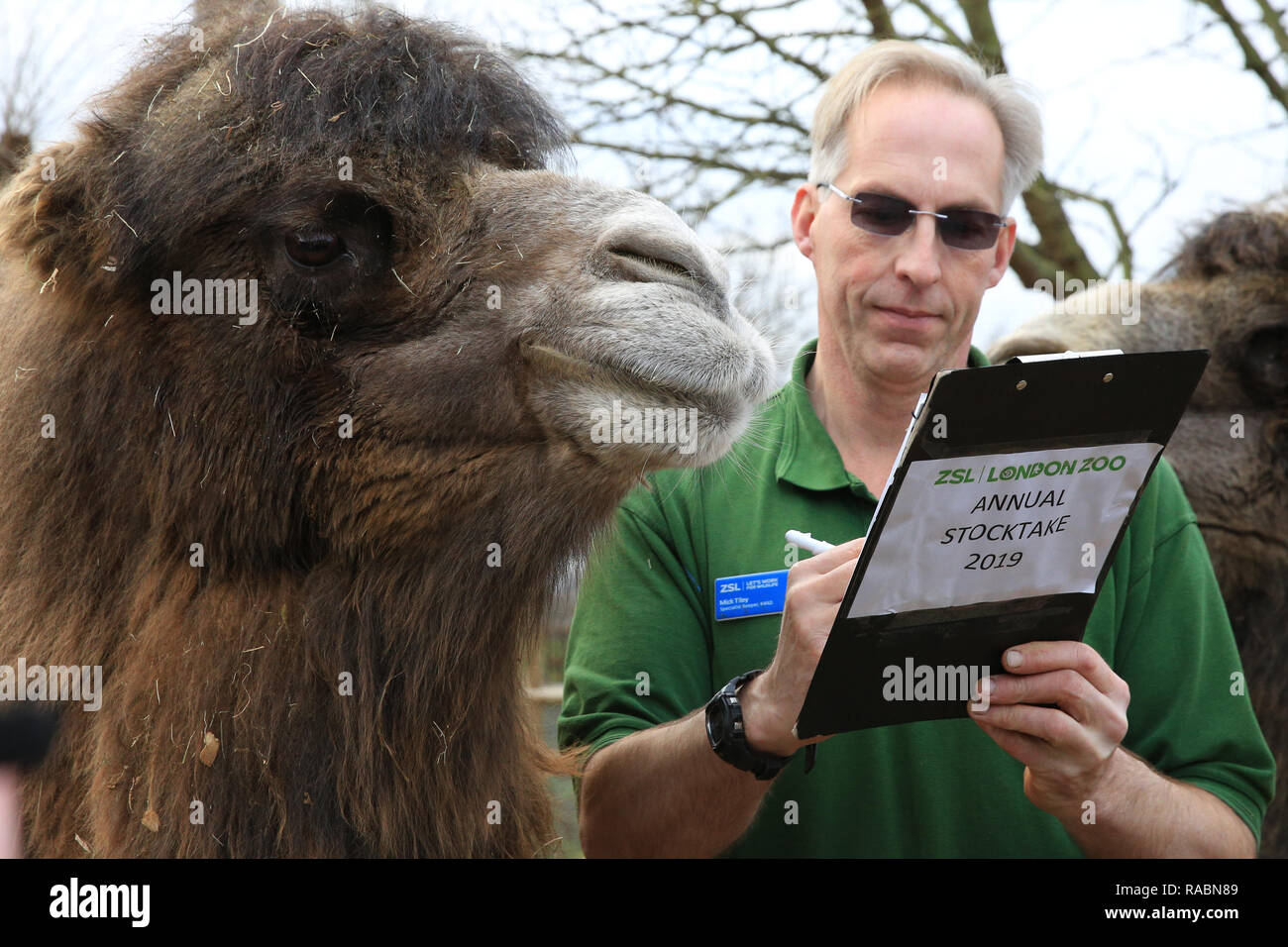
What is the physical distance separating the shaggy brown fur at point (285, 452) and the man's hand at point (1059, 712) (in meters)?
0.69

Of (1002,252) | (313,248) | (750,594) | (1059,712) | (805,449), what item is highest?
(1002,252)

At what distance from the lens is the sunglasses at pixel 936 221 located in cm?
317

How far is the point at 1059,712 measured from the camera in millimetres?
2252

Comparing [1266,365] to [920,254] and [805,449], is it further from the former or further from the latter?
[805,449]

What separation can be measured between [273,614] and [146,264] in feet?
2.25

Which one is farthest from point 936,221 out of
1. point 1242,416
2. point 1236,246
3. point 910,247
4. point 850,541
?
point 1236,246

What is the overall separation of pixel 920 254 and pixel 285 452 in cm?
165

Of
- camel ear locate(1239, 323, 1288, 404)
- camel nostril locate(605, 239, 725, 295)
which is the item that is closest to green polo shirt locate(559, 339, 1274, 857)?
camel nostril locate(605, 239, 725, 295)

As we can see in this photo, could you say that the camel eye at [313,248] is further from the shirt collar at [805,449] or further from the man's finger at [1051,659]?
the man's finger at [1051,659]

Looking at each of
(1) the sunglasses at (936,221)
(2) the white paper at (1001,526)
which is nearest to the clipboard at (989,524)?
(2) the white paper at (1001,526)

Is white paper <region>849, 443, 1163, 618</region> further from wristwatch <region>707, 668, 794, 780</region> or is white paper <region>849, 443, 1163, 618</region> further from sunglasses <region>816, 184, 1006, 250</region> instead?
sunglasses <region>816, 184, 1006, 250</region>

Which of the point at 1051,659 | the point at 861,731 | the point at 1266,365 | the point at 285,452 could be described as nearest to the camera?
the point at 1051,659
